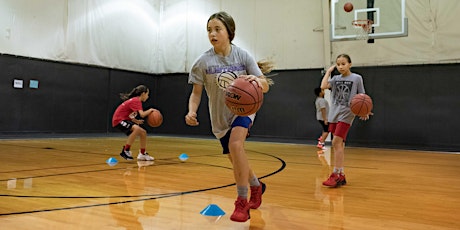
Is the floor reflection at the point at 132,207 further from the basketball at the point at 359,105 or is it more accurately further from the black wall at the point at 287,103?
the black wall at the point at 287,103

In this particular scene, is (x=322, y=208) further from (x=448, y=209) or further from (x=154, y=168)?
(x=154, y=168)

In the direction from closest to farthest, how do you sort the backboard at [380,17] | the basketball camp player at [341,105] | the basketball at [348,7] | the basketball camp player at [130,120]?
the basketball camp player at [341,105]
the basketball camp player at [130,120]
the backboard at [380,17]
the basketball at [348,7]

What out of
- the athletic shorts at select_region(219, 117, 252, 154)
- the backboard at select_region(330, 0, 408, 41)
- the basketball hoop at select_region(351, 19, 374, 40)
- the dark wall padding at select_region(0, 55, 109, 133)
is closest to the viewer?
the athletic shorts at select_region(219, 117, 252, 154)

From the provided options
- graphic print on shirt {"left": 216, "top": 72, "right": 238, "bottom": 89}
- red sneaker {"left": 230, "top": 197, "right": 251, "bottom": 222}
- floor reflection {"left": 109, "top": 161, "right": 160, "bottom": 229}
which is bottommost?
floor reflection {"left": 109, "top": 161, "right": 160, "bottom": 229}

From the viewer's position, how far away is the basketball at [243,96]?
A: 2.55m

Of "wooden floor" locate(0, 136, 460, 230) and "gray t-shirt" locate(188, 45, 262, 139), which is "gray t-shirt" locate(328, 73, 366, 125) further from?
"gray t-shirt" locate(188, 45, 262, 139)

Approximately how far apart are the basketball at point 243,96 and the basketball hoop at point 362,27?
346 inches

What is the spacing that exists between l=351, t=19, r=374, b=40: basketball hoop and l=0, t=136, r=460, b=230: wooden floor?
18.9ft

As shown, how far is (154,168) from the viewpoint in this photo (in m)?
5.16

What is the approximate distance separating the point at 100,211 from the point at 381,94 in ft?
33.6

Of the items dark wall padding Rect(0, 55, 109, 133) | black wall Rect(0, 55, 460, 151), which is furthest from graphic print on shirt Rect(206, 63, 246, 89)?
dark wall padding Rect(0, 55, 109, 133)

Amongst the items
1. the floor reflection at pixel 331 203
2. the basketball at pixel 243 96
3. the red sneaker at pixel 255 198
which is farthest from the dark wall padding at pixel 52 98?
the basketball at pixel 243 96

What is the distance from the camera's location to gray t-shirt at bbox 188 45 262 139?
2877mm

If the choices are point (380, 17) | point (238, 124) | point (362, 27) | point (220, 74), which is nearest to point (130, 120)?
point (220, 74)
